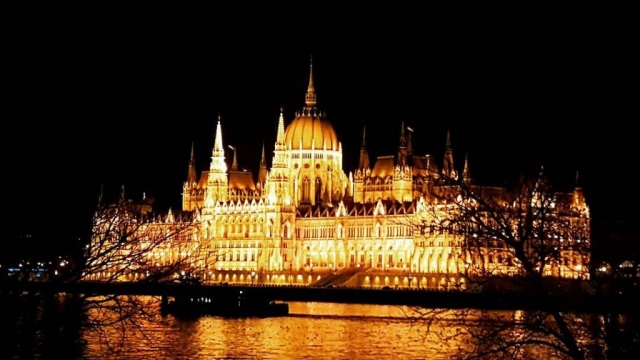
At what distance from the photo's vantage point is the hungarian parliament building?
12006 cm

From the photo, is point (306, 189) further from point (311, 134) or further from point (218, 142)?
point (218, 142)

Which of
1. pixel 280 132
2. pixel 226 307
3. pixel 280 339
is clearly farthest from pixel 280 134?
pixel 280 339

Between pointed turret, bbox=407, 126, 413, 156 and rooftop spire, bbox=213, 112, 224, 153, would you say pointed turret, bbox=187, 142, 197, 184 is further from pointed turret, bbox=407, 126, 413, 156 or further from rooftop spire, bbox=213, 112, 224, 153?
pointed turret, bbox=407, 126, 413, 156

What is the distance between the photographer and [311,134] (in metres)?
138

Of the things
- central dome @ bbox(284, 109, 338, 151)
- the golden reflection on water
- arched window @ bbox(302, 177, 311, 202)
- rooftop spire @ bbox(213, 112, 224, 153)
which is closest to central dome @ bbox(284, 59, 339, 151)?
central dome @ bbox(284, 109, 338, 151)

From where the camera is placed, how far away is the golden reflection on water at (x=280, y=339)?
2088 inches

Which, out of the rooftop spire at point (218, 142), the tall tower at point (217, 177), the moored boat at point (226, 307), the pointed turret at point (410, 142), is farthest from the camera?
the rooftop spire at point (218, 142)

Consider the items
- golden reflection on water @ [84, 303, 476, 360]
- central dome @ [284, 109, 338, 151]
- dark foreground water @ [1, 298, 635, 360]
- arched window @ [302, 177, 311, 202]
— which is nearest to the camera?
dark foreground water @ [1, 298, 635, 360]

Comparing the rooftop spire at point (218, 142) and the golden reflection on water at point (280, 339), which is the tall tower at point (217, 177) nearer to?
the rooftop spire at point (218, 142)

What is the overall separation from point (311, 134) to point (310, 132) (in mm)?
292

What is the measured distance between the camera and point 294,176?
13738cm

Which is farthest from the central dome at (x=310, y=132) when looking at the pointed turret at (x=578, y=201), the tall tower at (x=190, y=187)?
the pointed turret at (x=578, y=201)

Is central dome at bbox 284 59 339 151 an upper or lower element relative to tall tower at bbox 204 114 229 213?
upper

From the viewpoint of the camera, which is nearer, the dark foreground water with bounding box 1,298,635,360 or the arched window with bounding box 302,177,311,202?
the dark foreground water with bounding box 1,298,635,360
